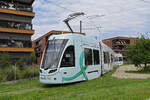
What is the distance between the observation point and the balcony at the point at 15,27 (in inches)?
1410

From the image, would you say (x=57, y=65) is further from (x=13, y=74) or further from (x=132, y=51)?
(x=132, y=51)

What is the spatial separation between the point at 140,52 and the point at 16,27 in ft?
88.1

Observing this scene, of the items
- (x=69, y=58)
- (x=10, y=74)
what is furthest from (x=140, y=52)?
(x=10, y=74)

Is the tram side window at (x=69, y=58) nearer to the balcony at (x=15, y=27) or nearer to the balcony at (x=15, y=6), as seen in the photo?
the balcony at (x=15, y=27)

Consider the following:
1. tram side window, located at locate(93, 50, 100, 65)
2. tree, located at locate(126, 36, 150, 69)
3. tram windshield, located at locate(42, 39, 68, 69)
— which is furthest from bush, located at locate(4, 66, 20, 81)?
tree, located at locate(126, 36, 150, 69)

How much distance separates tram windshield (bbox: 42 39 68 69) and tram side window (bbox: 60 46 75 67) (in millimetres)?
374

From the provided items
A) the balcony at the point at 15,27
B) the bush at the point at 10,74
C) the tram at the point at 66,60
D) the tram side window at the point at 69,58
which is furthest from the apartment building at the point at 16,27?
the tram side window at the point at 69,58

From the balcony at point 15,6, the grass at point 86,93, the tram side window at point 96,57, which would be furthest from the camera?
the balcony at point 15,6

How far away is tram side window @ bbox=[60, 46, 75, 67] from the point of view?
11.2 meters

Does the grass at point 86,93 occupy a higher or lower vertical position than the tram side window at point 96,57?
lower

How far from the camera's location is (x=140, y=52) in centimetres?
1941

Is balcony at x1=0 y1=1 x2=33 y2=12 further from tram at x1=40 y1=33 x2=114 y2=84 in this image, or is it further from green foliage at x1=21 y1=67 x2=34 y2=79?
tram at x1=40 y1=33 x2=114 y2=84

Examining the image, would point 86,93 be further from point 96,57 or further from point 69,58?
point 96,57

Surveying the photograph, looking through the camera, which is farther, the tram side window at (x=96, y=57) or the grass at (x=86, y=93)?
the tram side window at (x=96, y=57)
